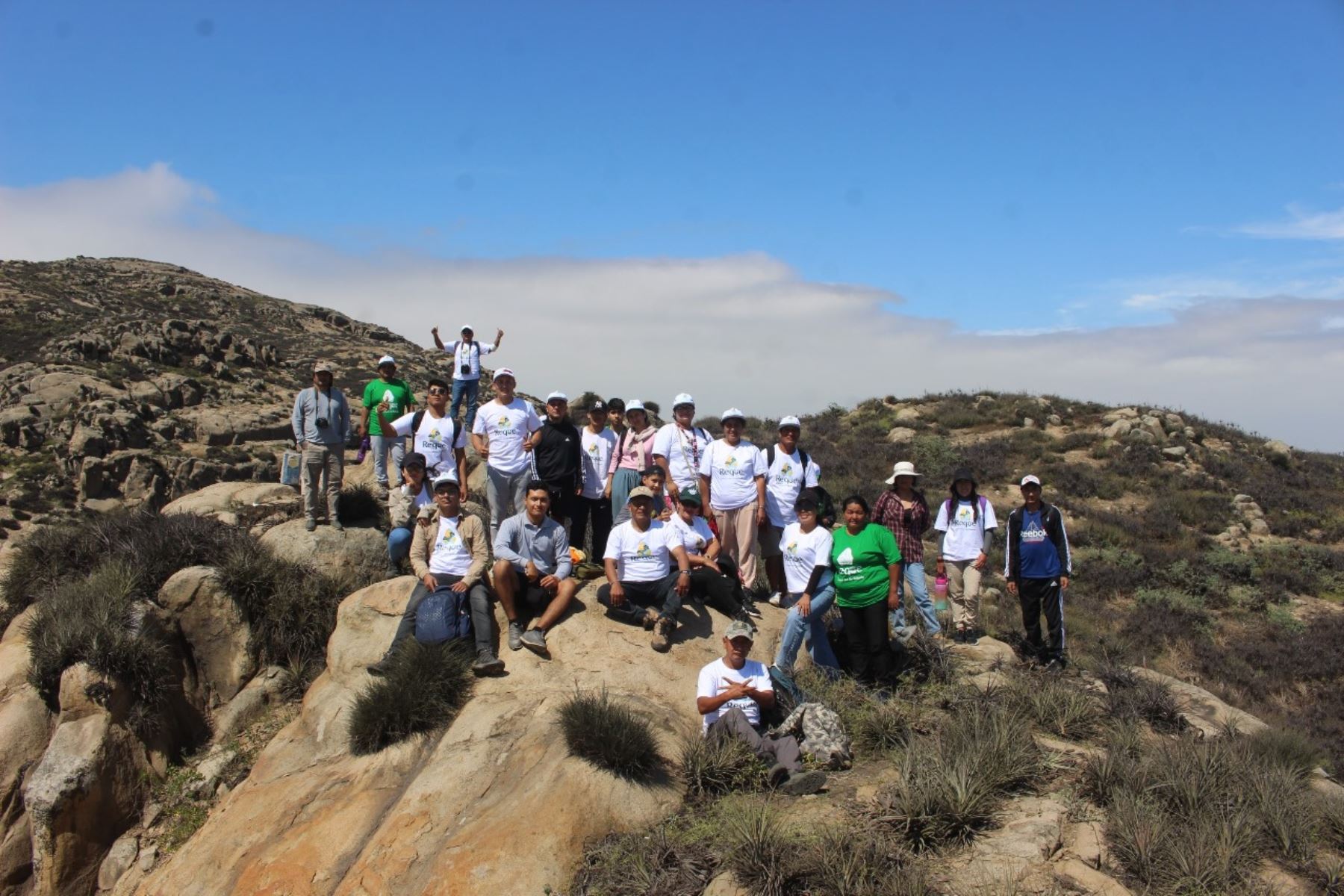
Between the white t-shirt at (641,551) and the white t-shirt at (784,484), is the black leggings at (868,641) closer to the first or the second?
the white t-shirt at (784,484)

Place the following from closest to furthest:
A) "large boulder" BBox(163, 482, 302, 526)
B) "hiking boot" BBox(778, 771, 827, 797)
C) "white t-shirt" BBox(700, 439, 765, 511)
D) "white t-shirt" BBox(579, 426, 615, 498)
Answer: "hiking boot" BBox(778, 771, 827, 797), "white t-shirt" BBox(700, 439, 765, 511), "white t-shirt" BBox(579, 426, 615, 498), "large boulder" BBox(163, 482, 302, 526)

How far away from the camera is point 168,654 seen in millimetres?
10055

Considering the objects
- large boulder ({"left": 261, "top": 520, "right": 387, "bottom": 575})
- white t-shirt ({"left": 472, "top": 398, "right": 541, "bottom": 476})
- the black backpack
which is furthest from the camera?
large boulder ({"left": 261, "top": 520, "right": 387, "bottom": 575})

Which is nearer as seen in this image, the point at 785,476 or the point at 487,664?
the point at 487,664

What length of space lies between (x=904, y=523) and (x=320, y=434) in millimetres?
7438

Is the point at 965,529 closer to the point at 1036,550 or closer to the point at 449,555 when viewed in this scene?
the point at 1036,550

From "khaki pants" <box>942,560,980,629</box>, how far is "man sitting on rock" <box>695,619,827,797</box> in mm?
3523

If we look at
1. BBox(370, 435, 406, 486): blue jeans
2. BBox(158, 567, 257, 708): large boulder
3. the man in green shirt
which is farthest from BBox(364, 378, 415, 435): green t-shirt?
BBox(158, 567, 257, 708): large boulder

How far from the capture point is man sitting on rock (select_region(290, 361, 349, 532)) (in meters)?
11.0

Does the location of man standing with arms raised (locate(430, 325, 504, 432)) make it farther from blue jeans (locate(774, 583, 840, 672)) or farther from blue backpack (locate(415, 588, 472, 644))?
blue jeans (locate(774, 583, 840, 672))

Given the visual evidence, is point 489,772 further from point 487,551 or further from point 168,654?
point 168,654

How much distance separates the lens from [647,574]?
8.73m

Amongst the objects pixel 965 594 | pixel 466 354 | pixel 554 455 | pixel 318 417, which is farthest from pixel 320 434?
pixel 965 594

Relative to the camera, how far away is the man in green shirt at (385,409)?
11.7m
